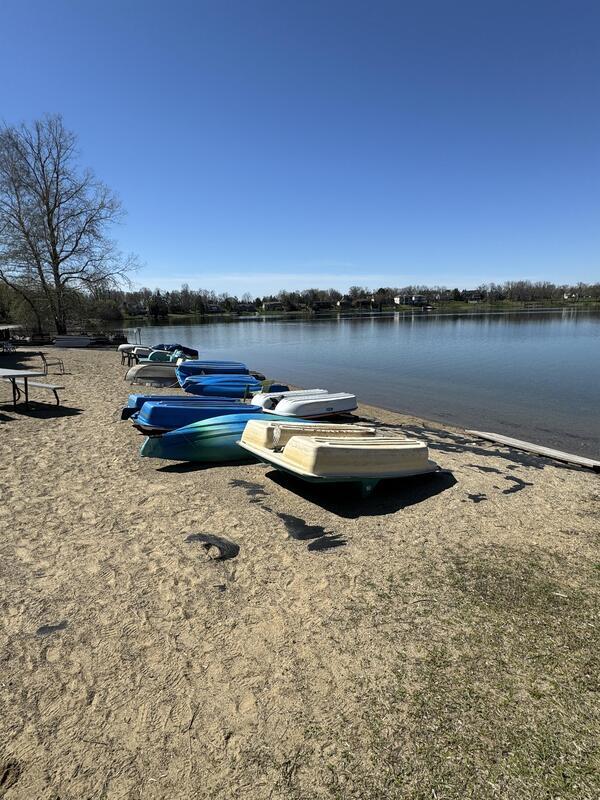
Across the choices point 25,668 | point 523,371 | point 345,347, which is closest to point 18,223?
A: point 345,347

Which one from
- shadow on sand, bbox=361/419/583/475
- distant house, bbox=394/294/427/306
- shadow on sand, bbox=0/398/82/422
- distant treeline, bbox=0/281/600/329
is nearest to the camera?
shadow on sand, bbox=361/419/583/475

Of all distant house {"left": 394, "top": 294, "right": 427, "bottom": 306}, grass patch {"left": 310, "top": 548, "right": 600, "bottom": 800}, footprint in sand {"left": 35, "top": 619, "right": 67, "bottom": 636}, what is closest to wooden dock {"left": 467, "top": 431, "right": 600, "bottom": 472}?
grass patch {"left": 310, "top": 548, "right": 600, "bottom": 800}

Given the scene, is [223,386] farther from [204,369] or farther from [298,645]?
[298,645]

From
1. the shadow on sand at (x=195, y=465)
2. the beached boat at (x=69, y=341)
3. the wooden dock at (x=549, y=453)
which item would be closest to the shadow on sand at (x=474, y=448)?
the wooden dock at (x=549, y=453)

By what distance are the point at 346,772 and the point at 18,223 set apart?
3552 centimetres

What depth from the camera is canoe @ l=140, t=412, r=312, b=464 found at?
22.3 feet

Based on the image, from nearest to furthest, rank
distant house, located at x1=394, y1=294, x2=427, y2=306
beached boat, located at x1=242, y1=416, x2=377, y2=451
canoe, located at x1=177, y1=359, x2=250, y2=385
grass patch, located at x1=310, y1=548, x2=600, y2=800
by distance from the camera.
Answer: grass patch, located at x1=310, y1=548, x2=600, y2=800 → beached boat, located at x1=242, y1=416, x2=377, y2=451 → canoe, located at x1=177, y1=359, x2=250, y2=385 → distant house, located at x1=394, y1=294, x2=427, y2=306

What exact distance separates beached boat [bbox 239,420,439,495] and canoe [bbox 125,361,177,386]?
31.7ft

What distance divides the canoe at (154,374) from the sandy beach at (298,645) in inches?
384

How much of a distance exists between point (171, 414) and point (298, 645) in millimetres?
5832

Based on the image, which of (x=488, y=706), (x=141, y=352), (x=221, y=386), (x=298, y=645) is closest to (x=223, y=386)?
(x=221, y=386)

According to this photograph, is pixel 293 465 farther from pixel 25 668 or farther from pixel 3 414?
pixel 3 414

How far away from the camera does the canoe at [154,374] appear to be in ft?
49.5

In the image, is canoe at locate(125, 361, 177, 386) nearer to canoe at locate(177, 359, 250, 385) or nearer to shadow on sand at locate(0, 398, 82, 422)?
canoe at locate(177, 359, 250, 385)
